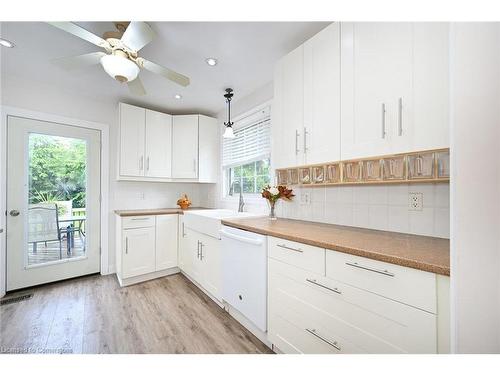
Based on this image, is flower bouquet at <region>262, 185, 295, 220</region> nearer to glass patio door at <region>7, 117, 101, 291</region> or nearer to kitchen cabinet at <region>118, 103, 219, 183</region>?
kitchen cabinet at <region>118, 103, 219, 183</region>

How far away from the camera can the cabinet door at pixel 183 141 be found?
3163 millimetres

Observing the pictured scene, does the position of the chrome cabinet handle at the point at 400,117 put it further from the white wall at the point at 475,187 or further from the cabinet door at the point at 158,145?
the cabinet door at the point at 158,145

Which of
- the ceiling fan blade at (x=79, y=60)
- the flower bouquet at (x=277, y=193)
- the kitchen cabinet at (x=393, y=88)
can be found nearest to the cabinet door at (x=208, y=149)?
the flower bouquet at (x=277, y=193)

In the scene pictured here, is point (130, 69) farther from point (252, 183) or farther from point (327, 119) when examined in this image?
point (252, 183)

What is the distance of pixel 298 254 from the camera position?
1.28 metres

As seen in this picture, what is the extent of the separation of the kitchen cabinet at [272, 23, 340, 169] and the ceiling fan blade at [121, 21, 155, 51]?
1049 mm

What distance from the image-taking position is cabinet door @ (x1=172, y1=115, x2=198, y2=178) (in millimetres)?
3163

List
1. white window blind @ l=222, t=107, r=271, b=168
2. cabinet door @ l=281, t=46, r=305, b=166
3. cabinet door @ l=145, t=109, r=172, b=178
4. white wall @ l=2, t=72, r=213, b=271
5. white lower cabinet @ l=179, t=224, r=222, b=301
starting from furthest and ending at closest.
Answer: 1. cabinet door @ l=145, t=109, r=172, b=178
2. white window blind @ l=222, t=107, r=271, b=168
3. white wall @ l=2, t=72, r=213, b=271
4. white lower cabinet @ l=179, t=224, r=222, b=301
5. cabinet door @ l=281, t=46, r=305, b=166

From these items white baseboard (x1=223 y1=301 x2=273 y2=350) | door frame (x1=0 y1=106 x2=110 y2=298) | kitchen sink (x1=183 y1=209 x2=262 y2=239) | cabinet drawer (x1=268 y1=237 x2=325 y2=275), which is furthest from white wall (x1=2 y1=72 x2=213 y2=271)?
cabinet drawer (x1=268 y1=237 x2=325 y2=275)

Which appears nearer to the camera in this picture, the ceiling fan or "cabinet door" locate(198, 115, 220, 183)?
the ceiling fan

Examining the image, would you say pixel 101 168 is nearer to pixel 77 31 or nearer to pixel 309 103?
pixel 77 31

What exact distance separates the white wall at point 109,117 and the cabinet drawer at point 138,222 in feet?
1.81
